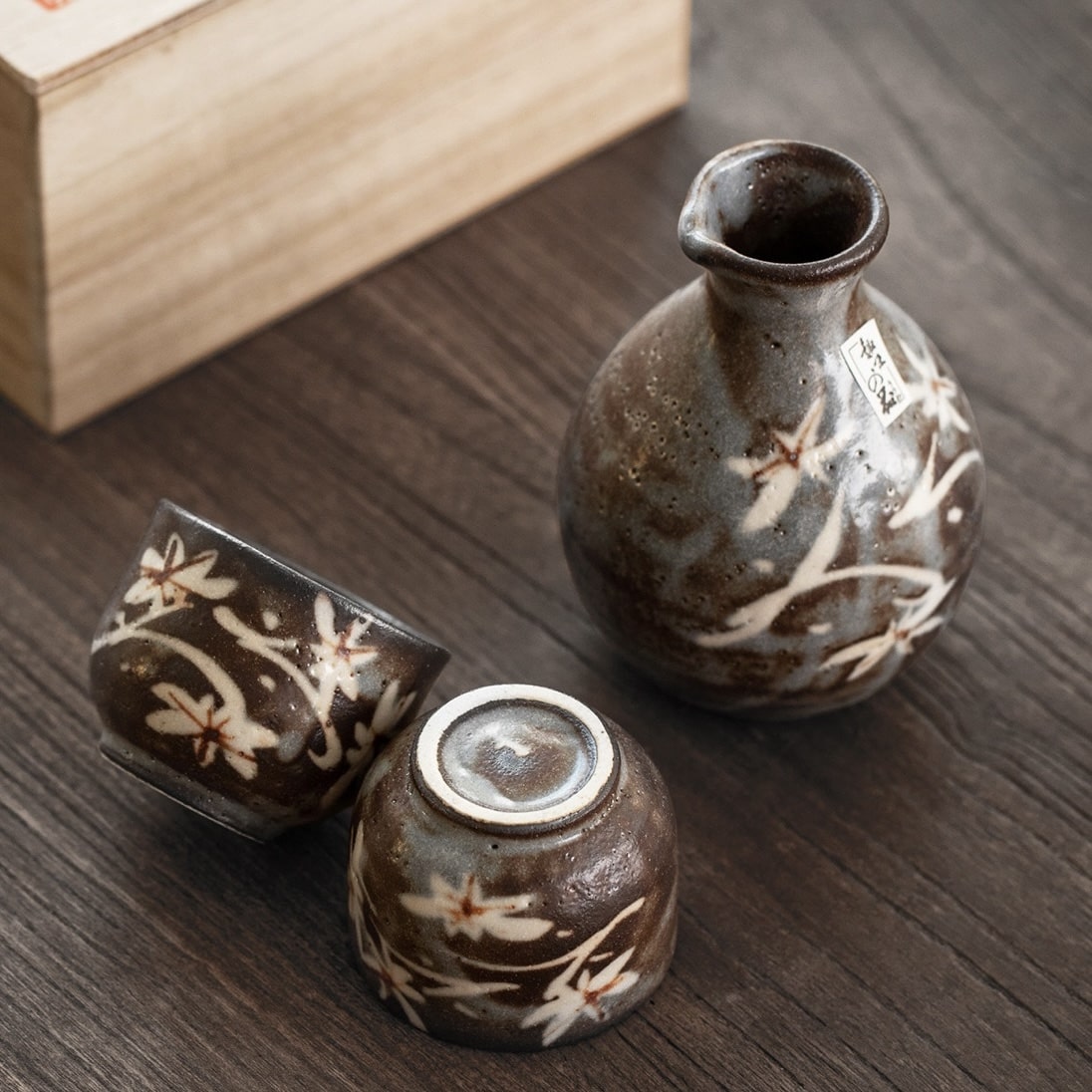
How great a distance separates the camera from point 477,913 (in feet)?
2.36

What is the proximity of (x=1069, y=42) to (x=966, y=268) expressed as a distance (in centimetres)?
31

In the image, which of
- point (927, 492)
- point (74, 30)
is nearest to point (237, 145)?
point (74, 30)

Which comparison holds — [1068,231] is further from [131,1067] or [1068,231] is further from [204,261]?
[131,1067]

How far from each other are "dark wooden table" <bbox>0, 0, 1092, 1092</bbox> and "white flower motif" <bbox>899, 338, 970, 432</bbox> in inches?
7.0

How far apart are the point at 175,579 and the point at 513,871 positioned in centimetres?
21

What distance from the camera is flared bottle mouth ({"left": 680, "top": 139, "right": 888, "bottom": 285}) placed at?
0.81 meters

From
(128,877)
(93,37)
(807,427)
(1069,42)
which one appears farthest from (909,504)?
(1069,42)

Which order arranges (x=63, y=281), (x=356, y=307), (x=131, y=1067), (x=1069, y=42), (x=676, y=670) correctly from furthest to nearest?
1. (x=1069, y=42)
2. (x=356, y=307)
3. (x=63, y=281)
4. (x=676, y=670)
5. (x=131, y=1067)

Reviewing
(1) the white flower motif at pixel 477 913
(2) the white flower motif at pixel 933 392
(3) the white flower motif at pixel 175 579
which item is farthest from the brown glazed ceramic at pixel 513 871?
(2) the white flower motif at pixel 933 392

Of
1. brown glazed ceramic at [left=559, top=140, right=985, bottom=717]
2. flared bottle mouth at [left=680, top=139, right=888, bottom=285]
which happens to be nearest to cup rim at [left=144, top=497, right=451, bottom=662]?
brown glazed ceramic at [left=559, top=140, right=985, bottom=717]

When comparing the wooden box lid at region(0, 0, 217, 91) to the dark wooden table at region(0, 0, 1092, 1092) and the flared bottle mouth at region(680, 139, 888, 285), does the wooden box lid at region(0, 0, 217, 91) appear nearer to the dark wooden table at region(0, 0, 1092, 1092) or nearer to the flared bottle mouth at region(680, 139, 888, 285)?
the dark wooden table at region(0, 0, 1092, 1092)

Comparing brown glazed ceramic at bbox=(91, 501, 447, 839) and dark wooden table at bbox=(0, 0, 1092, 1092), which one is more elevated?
brown glazed ceramic at bbox=(91, 501, 447, 839)

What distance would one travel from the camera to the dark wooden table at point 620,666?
2.63ft

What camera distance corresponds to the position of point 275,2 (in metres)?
1.04
